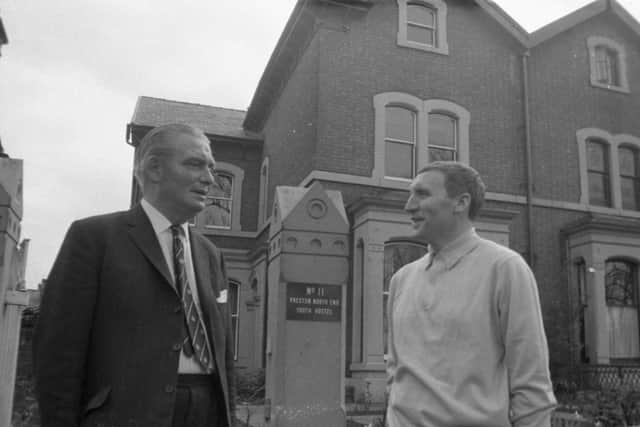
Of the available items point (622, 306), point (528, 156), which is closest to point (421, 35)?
point (528, 156)

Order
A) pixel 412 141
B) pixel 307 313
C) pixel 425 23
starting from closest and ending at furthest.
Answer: pixel 307 313, pixel 412 141, pixel 425 23

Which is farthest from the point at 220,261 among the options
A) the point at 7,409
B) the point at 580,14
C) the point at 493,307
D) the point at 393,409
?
the point at 580,14

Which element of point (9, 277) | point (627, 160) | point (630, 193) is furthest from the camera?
point (627, 160)

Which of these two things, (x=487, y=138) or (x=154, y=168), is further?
(x=487, y=138)

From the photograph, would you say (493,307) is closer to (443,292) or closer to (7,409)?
(443,292)

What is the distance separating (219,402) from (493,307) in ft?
3.86

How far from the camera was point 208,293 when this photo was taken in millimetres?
2658

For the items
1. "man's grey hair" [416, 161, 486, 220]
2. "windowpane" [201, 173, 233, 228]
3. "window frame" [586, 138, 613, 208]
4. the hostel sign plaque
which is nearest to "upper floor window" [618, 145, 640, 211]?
"window frame" [586, 138, 613, 208]

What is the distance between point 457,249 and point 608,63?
58.7 ft

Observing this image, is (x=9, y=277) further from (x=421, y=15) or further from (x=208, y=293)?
(x=421, y=15)

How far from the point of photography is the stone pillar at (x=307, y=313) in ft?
24.7

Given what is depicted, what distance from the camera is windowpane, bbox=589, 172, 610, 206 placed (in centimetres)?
1703

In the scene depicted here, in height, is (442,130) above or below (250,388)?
above

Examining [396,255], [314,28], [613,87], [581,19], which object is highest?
[581,19]
